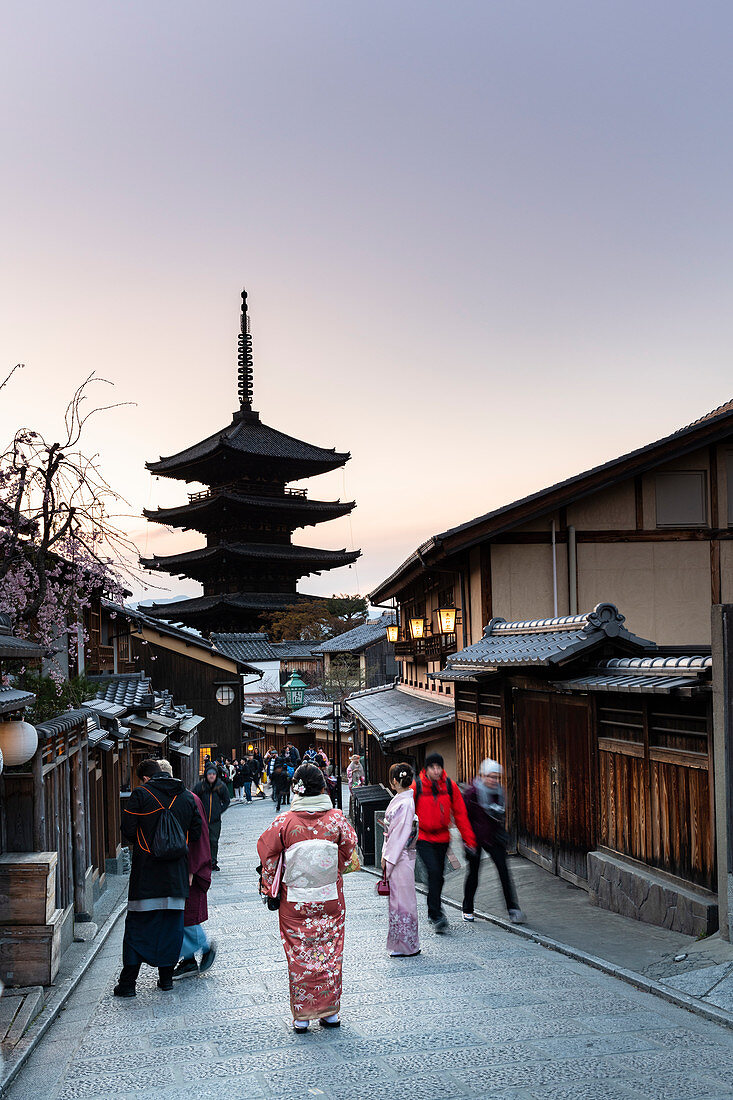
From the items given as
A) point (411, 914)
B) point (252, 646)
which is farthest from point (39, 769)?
point (252, 646)

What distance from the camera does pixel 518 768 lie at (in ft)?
38.3

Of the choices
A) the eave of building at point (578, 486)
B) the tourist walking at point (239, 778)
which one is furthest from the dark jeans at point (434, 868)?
the tourist walking at point (239, 778)

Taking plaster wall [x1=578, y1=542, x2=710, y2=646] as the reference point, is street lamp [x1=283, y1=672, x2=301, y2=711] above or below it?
below

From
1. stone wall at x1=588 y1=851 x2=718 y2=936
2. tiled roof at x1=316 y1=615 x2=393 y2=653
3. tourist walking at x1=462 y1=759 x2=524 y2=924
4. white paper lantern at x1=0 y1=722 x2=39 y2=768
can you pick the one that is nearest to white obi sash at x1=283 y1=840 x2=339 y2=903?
white paper lantern at x1=0 y1=722 x2=39 y2=768

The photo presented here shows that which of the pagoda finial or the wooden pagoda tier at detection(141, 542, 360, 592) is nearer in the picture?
the wooden pagoda tier at detection(141, 542, 360, 592)

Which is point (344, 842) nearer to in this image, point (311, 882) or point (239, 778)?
point (311, 882)

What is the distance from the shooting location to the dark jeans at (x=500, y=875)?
26.9 ft

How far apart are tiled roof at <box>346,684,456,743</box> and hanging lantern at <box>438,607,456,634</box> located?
1.38 m

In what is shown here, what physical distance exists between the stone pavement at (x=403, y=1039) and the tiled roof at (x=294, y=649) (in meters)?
42.7

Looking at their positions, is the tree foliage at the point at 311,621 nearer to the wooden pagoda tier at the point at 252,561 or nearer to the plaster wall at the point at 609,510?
the wooden pagoda tier at the point at 252,561

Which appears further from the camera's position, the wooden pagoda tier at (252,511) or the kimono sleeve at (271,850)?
the wooden pagoda tier at (252,511)

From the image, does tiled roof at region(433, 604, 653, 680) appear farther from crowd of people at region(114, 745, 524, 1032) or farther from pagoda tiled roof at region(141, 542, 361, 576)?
pagoda tiled roof at region(141, 542, 361, 576)

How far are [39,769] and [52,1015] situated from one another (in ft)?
6.40

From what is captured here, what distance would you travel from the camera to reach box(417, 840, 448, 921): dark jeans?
26.6ft
